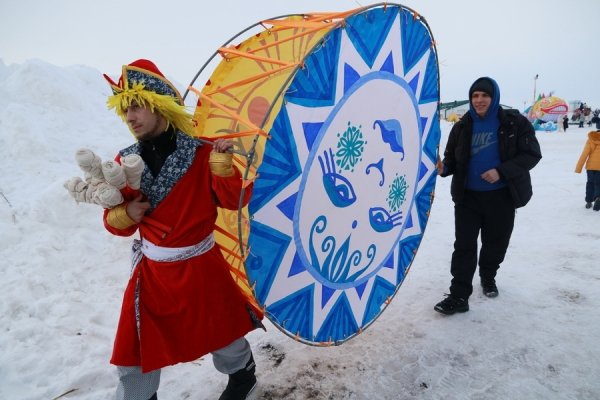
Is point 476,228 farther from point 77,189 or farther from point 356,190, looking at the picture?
point 77,189

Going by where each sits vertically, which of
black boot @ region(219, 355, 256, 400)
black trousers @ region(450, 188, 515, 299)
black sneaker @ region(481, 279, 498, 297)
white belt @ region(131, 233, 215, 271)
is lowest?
black sneaker @ region(481, 279, 498, 297)

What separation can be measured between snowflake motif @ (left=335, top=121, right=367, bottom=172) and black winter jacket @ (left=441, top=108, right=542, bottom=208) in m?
1.29

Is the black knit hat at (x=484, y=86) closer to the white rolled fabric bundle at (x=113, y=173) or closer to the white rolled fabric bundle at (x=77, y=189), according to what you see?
the white rolled fabric bundle at (x=113, y=173)

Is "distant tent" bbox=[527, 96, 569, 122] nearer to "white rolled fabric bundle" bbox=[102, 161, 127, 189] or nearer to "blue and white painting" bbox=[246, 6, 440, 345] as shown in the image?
"blue and white painting" bbox=[246, 6, 440, 345]

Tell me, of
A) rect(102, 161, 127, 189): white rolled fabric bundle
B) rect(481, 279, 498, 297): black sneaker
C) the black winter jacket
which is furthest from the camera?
rect(481, 279, 498, 297): black sneaker

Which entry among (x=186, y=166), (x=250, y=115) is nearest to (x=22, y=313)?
(x=186, y=166)

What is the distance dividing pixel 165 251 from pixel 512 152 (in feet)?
8.19

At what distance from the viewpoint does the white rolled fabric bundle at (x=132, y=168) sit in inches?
55.9

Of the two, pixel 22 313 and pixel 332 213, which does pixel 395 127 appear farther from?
pixel 22 313

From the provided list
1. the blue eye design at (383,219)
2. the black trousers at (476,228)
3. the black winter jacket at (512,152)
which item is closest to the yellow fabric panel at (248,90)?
the blue eye design at (383,219)

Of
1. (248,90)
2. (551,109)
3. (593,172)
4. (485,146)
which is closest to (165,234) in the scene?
(248,90)

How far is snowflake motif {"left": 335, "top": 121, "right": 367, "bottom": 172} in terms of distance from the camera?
1.79 metres

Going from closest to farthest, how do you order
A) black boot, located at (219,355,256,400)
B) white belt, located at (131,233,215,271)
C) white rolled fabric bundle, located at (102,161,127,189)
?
white rolled fabric bundle, located at (102,161,127,189) < white belt, located at (131,233,215,271) < black boot, located at (219,355,256,400)

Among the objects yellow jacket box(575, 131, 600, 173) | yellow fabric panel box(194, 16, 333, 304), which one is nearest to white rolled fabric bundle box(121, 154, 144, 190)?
yellow fabric panel box(194, 16, 333, 304)
